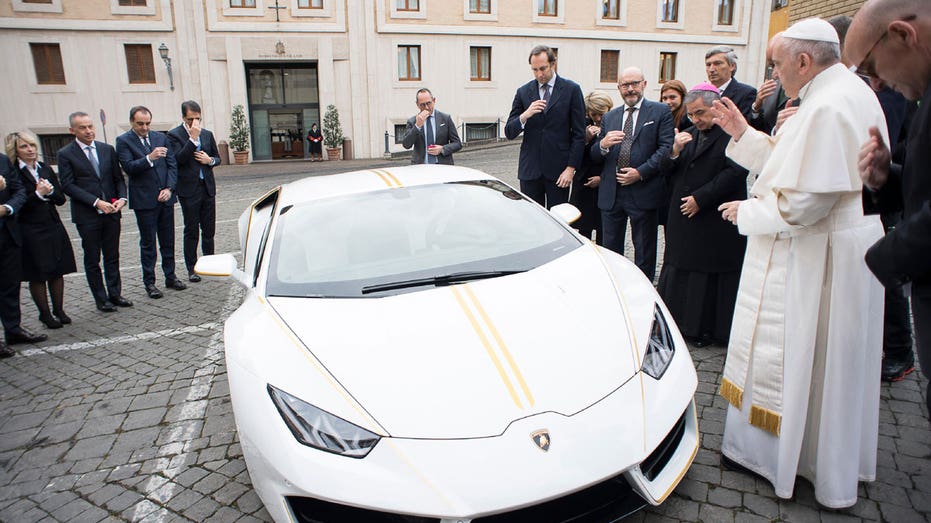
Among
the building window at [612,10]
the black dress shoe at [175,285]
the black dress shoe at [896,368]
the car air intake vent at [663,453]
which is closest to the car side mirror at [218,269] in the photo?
the car air intake vent at [663,453]

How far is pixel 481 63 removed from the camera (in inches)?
1090

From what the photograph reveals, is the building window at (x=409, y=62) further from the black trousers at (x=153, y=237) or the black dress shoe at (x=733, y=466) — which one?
the black dress shoe at (x=733, y=466)

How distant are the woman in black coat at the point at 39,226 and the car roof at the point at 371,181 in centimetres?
271

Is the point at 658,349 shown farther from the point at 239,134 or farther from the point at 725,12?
the point at 725,12

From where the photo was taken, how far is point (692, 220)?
13.4 ft

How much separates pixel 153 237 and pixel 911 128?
657 centimetres

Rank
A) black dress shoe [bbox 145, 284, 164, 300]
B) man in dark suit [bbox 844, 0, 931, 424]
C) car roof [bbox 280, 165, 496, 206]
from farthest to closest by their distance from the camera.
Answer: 1. black dress shoe [bbox 145, 284, 164, 300]
2. car roof [bbox 280, 165, 496, 206]
3. man in dark suit [bbox 844, 0, 931, 424]

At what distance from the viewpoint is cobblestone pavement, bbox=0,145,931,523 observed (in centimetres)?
248

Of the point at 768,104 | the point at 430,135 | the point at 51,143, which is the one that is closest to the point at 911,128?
the point at 768,104

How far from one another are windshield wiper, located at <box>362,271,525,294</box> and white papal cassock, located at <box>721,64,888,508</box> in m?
1.16

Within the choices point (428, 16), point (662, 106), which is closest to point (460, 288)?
point (662, 106)

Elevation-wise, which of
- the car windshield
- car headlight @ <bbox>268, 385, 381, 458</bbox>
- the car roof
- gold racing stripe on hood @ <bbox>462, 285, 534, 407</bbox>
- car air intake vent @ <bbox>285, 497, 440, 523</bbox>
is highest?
the car roof

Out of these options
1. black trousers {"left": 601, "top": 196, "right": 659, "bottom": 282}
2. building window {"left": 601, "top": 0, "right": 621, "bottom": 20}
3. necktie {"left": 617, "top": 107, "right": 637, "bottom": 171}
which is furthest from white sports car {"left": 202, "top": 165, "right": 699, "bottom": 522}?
building window {"left": 601, "top": 0, "right": 621, "bottom": 20}

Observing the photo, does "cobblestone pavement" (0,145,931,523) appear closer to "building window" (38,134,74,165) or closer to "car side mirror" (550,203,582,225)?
"car side mirror" (550,203,582,225)
